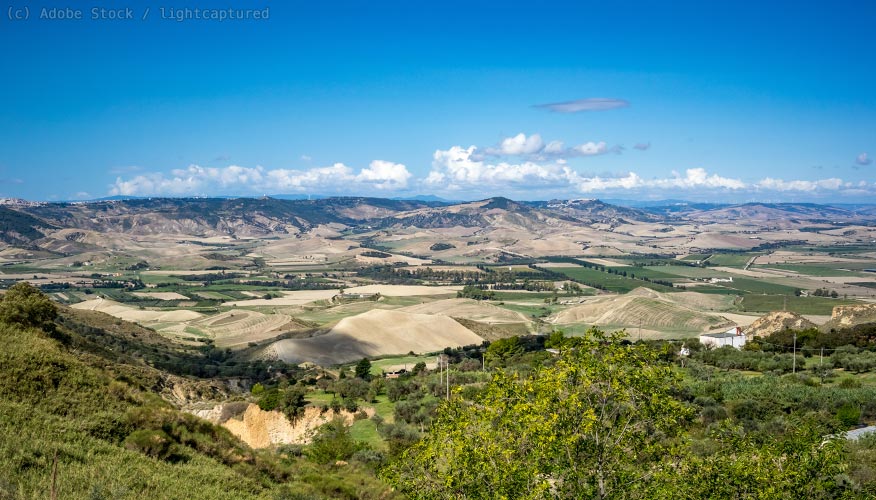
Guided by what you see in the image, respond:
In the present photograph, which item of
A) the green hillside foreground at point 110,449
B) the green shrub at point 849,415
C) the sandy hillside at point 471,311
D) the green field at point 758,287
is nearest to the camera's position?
the green hillside foreground at point 110,449

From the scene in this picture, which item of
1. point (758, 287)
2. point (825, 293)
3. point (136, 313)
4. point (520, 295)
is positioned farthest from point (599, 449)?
point (758, 287)

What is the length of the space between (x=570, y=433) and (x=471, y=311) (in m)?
117

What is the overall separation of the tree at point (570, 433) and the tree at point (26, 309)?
29.8m

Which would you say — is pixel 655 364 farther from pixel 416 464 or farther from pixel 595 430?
pixel 416 464

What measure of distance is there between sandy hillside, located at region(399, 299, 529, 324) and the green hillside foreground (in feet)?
306

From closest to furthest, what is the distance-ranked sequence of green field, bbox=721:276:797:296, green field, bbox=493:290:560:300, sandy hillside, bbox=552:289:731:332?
sandy hillside, bbox=552:289:731:332 < green field, bbox=493:290:560:300 < green field, bbox=721:276:797:296

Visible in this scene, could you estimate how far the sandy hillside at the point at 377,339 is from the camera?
88.8 metres

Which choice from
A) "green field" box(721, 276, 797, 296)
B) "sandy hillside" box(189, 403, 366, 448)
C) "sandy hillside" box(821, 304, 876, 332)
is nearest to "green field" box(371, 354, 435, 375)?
"sandy hillside" box(189, 403, 366, 448)

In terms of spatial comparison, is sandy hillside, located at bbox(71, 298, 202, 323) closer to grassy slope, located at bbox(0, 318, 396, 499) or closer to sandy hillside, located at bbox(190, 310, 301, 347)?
sandy hillside, located at bbox(190, 310, 301, 347)

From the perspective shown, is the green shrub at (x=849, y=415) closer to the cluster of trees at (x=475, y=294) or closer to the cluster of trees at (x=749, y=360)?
the cluster of trees at (x=749, y=360)

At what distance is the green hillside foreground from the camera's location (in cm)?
1823

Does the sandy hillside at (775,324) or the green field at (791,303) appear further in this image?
the green field at (791,303)

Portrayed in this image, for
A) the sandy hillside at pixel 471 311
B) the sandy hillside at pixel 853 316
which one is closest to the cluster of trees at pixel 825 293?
the sandy hillside at pixel 853 316

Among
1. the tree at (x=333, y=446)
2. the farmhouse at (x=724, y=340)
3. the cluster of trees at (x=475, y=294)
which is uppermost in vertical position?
the tree at (x=333, y=446)
